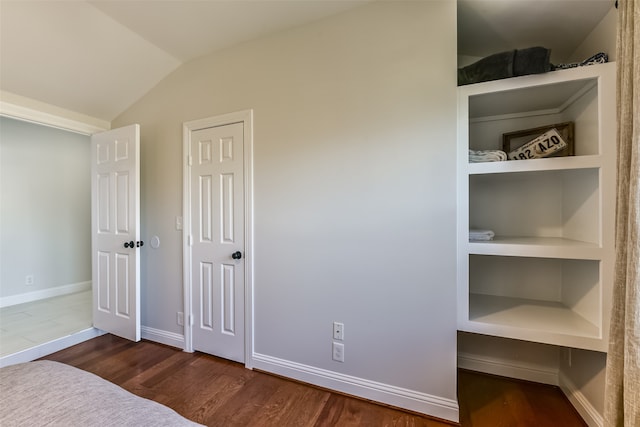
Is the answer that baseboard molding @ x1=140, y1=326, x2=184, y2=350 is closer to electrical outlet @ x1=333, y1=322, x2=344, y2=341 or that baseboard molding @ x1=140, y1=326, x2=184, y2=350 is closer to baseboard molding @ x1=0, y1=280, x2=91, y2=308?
electrical outlet @ x1=333, y1=322, x2=344, y2=341

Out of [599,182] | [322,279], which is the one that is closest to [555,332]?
[599,182]

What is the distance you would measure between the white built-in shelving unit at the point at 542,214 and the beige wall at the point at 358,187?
6.9 inches

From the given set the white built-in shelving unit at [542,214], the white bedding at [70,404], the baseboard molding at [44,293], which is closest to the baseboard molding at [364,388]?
the white built-in shelving unit at [542,214]

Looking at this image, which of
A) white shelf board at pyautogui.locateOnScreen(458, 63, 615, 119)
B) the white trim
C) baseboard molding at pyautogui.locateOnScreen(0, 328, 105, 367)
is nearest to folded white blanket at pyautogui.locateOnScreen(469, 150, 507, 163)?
white shelf board at pyautogui.locateOnScreen(458, 63, 615, 119)

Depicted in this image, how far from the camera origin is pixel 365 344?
1.76 metres

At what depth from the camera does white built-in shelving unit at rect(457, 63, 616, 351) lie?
1364 millimetres

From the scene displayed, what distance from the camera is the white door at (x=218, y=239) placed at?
215 centimetres

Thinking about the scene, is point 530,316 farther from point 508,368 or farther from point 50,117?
point 50,117

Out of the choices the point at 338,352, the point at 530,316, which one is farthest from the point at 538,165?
the point at 338,352

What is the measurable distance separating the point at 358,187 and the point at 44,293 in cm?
464

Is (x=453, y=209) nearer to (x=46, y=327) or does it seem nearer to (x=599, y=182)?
(x=599, y=182)

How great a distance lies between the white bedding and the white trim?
2.37m

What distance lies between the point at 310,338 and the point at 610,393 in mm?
1514

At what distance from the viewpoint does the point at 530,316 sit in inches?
64.0
